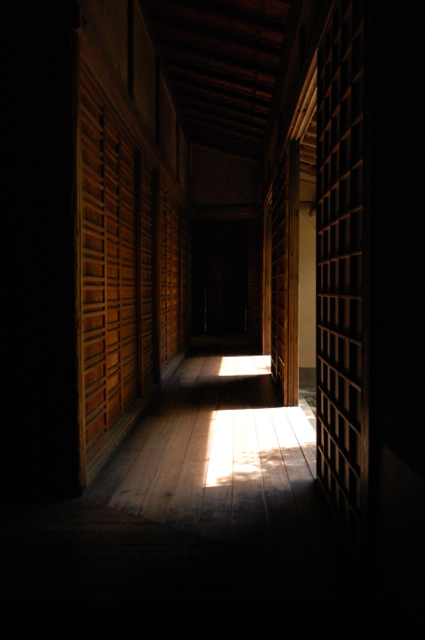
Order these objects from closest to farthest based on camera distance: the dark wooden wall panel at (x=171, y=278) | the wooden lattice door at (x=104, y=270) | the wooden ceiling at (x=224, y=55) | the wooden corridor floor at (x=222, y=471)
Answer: the wooden corridor floor at (x=222, y=471) < the wooden lattice door at (x=104, y=270) < the wooden ceiling at (x=224, y=55) < the dark wooden wall panel at (x=171, y=278)

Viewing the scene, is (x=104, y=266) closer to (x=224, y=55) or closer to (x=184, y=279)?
(x=224, y=55)

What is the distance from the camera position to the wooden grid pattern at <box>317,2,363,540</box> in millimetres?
1725

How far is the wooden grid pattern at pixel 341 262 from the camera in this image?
1.72m

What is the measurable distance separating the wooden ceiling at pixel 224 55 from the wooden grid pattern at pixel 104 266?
1397mm

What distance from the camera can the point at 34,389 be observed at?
2209 millimetres

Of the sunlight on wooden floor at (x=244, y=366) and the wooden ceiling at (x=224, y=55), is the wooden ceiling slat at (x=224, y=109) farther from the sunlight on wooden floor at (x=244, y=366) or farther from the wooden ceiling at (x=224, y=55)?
the sunlight on wooden floor at (x=244, y=366)

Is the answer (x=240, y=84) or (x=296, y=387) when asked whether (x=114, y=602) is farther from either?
(x=240, y=84)

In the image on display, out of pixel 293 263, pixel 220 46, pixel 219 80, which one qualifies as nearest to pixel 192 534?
pixel 293 263

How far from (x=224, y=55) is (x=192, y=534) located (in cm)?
431

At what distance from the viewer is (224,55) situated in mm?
4348

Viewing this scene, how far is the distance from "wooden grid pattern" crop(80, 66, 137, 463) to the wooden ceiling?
1.40 metres

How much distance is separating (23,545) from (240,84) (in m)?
4.76

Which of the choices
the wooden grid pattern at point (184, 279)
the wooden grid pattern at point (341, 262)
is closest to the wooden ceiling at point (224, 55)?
the wooden grid pattern at point (341, 262)

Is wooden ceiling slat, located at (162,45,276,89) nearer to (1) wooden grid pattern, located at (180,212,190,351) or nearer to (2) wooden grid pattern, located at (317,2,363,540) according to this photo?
(2) wooden grid pattern, located at (317,2,363,540)
